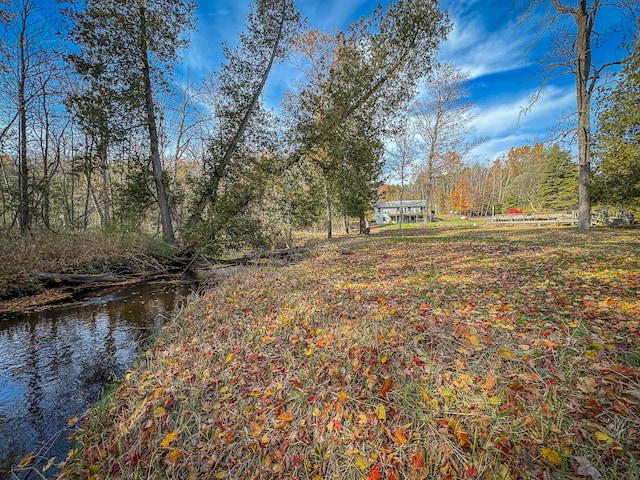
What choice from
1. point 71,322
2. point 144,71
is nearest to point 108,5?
point 144,71

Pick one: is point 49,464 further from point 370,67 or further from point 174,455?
point 370,67

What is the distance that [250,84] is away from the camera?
10.6m

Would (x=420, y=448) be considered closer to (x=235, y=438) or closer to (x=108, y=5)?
(x=235, y=438)

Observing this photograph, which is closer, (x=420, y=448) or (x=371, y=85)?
(x=420, y=448)

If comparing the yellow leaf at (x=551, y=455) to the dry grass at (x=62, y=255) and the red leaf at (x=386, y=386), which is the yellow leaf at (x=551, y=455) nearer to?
the red leaf at (x=386, y=386)

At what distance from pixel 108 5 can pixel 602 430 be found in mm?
14602

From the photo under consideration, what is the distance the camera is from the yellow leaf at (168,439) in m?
2.30

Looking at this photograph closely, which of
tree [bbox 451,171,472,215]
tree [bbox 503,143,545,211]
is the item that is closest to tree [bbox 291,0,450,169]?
tree [bbox 503,143,545,211]

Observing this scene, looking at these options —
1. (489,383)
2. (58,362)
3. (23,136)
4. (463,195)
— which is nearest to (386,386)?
(489,383)

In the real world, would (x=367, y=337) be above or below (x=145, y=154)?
below

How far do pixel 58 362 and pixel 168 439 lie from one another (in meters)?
Answer: 3.45

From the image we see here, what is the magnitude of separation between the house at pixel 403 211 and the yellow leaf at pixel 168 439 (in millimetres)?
48084

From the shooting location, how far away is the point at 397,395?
235 cm

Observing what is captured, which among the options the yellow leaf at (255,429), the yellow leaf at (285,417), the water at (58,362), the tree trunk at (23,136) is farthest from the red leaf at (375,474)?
the tree trunk at (23,136)
